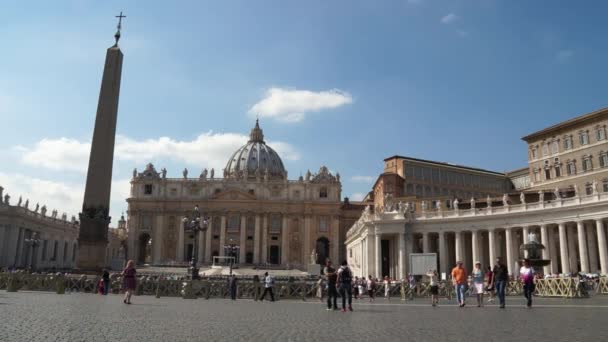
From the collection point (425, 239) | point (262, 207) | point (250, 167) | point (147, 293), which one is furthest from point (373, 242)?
point (250, 167)

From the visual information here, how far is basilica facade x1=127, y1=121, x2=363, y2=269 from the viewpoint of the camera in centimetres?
9031

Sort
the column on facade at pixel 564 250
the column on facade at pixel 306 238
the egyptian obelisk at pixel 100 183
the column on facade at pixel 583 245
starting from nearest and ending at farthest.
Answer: the egyptian obelisk at pixel 100 183 → the column on facade at pixel 583 245 → the column on facade at pixel 564 250 → the column on facade at pixel 306 238

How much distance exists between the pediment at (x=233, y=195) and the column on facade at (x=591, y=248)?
62213 millimetres

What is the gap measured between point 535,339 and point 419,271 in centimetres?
2357

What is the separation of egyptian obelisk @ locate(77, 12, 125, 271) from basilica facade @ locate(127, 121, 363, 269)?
66816mm

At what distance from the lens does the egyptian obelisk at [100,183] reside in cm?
2191

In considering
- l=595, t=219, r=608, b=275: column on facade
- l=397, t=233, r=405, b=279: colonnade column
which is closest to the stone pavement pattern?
l=595, t=219, r=608, b=275: column on facade

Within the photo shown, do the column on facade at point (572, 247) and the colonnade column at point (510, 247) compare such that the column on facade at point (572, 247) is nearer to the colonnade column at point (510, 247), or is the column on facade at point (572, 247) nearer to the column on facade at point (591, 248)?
the column on facade at point (591, 248)

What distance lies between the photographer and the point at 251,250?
91.4 metres

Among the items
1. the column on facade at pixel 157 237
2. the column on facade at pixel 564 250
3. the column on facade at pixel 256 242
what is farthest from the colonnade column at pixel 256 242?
the column on facade at pixel 564 250

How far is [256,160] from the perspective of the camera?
395 feet

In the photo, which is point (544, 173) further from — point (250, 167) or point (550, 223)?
point (250, 167)

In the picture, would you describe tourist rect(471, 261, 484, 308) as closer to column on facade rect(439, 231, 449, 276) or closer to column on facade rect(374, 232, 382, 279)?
column on facade rect(439, 231, 449, 276)

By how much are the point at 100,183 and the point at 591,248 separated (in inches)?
1388
